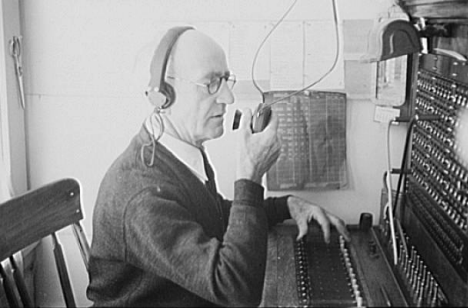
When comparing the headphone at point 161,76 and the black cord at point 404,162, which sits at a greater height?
the headphone at point 161,76

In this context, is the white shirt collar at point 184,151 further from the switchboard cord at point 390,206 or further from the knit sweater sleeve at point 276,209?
the switchboard cord at point 390,206

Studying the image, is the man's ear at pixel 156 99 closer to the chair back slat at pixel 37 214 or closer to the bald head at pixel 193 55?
the bald head at pixel 193 55

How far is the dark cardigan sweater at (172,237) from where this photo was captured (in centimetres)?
122

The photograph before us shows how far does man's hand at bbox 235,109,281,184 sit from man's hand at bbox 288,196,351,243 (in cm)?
10

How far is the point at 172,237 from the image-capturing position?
1229 millimetres

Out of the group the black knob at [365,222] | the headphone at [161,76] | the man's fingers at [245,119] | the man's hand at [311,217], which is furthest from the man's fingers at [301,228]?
the headphone at [161,76]

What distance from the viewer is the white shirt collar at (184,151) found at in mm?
1300

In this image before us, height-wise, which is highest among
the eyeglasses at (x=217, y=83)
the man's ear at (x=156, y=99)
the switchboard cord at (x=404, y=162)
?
the eyeglasses at (x=217, y=83)

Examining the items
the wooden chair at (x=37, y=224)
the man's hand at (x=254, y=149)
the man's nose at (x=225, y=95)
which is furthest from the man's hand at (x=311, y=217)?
the wooden chair at (x=37, y=224)

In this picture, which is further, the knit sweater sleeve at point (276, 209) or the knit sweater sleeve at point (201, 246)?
the knit sweater sleeve at point (276, 209)

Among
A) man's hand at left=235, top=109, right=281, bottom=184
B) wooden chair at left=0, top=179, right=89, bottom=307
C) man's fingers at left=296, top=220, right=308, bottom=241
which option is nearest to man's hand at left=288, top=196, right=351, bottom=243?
man's fingers at left=296, top=220, right=308, bottom=241

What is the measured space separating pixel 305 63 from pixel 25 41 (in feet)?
1.75

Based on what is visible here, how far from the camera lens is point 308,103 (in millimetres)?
1402

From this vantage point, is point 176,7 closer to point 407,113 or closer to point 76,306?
point 407,113
